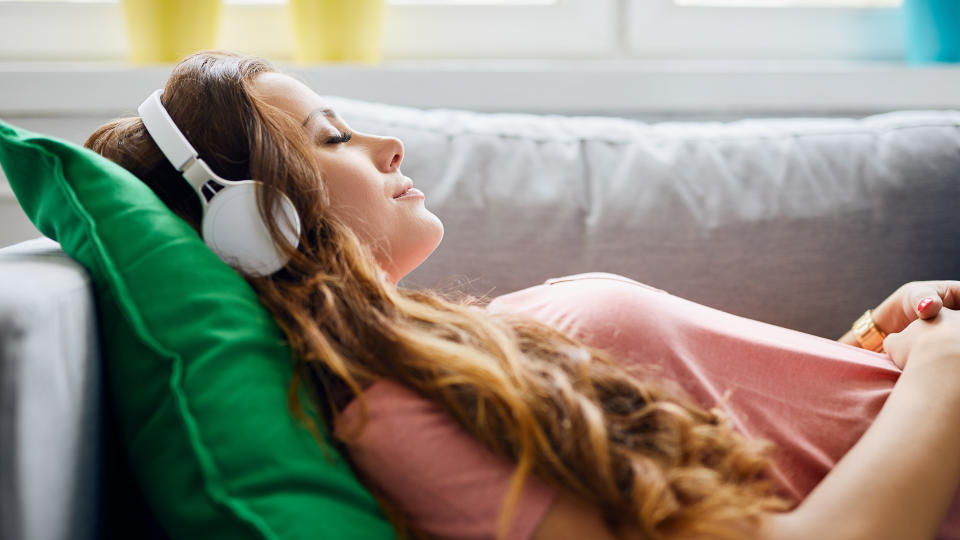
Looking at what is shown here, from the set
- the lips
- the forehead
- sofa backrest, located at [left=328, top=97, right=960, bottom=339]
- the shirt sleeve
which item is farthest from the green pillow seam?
sofa backrest, located at [left=328, top=97, right=960, bottom=339]

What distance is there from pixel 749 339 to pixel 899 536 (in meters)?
0.25

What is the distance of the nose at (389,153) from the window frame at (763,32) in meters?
1.02

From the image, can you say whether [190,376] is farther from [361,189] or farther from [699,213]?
[699,213]

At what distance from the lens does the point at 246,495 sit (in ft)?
1.84

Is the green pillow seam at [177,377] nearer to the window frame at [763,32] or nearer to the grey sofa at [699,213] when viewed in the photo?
the grey sofa at [699,213]

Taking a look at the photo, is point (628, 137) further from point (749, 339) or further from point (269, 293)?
point (269, 293)

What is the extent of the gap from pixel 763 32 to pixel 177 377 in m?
1.64

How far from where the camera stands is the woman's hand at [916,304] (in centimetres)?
84

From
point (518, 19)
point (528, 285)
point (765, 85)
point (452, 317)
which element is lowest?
point (528, 285)

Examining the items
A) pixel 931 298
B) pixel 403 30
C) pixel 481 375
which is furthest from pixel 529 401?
pixel 403 30

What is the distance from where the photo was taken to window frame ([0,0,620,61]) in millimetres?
1612

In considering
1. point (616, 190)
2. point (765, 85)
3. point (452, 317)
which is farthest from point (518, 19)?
point (452, 317)

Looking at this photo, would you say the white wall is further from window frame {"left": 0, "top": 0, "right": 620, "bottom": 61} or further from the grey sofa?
the grey sofa

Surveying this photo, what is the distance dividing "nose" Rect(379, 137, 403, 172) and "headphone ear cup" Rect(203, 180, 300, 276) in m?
0.22
